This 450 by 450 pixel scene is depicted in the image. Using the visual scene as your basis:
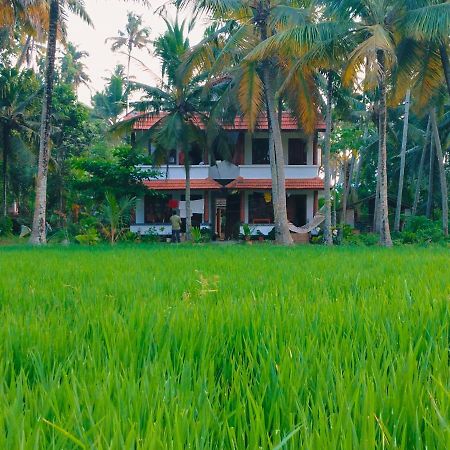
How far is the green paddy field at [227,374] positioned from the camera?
2.92 feet

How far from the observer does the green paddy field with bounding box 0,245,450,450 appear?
89 centimetres

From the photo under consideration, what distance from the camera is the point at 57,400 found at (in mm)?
1122

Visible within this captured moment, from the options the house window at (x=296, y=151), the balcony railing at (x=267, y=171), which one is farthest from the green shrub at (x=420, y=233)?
the house window at (x=296, y=151)

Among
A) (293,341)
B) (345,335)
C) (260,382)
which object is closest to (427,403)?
(260,382)

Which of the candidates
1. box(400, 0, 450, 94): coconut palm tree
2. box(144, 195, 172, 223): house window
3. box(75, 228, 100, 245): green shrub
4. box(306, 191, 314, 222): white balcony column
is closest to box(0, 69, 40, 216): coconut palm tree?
box(144, 195, 172, 223): house window

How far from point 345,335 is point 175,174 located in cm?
1938

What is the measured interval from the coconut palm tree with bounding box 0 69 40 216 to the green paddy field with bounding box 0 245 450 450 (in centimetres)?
1820

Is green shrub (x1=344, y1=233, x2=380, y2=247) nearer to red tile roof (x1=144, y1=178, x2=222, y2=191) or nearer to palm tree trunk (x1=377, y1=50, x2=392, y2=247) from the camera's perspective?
palm tree trunk (x1=377, y1=50, x2=392, y2=247)

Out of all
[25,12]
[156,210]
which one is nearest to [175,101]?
[156,210]

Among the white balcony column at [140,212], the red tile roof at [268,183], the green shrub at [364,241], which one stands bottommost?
the green shrub at [364,241]

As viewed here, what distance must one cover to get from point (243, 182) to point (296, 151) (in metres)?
2.76

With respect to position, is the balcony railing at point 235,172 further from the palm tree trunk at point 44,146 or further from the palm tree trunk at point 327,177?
the palm tree trunk at point 44,146

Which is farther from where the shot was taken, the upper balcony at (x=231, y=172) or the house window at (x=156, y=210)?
the house window at (x=156, y=210)

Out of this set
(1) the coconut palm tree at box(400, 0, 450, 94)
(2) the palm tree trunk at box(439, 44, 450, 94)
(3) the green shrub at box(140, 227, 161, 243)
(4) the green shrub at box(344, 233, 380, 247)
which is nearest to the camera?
(1) the coconut palm tree at box(400, 0, 450, 94)
